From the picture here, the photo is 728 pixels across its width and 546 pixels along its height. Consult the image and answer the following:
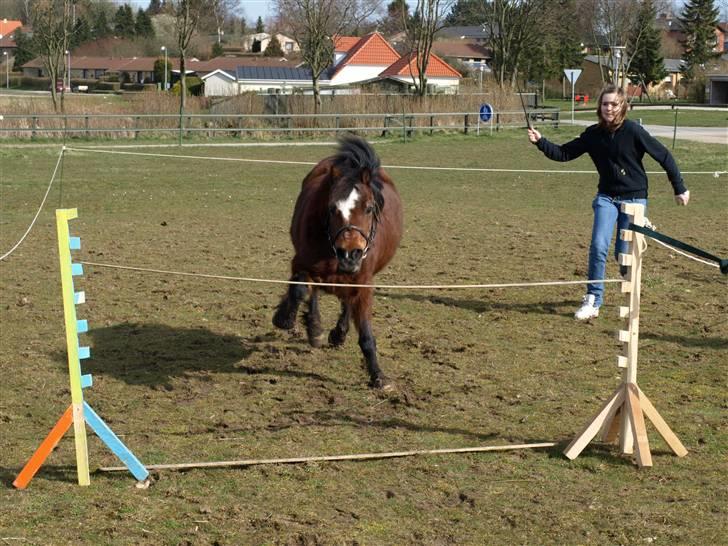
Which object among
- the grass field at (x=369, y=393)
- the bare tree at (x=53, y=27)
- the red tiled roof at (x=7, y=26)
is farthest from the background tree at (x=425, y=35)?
the red tiled roof at (x=7, y=26)

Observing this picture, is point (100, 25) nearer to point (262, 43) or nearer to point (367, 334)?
point (262, 43)

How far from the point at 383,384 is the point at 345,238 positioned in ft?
4.12

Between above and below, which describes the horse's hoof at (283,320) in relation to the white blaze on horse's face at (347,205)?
below

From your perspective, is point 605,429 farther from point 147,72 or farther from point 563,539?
point 147,72

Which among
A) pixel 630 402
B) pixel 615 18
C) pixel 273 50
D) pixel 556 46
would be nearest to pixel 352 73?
pixel 556 46

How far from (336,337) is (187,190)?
38.0ft

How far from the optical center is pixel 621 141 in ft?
26.6

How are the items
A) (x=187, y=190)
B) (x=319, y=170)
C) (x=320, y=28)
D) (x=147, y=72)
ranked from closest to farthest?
(x=319, y=170)
(x=187, y=190)
(x=320, y=28)
(x=147, y=72)

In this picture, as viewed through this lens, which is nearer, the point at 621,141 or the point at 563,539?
the point at 563,539

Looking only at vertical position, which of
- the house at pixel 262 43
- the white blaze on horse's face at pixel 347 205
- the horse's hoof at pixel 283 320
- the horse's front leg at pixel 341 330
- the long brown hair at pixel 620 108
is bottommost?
the horse's front leg at pixel 341 330

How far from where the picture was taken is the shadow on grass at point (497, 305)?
8969mm

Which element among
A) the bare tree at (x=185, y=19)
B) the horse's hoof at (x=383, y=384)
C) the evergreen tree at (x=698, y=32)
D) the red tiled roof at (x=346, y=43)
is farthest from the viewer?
the red tiled roof at (x=346, y=43)

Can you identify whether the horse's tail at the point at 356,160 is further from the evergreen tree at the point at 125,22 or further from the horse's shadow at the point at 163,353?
the evergreen tree at the point at 125,22

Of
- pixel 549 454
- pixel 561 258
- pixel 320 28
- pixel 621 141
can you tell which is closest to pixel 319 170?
pixel 621 141
